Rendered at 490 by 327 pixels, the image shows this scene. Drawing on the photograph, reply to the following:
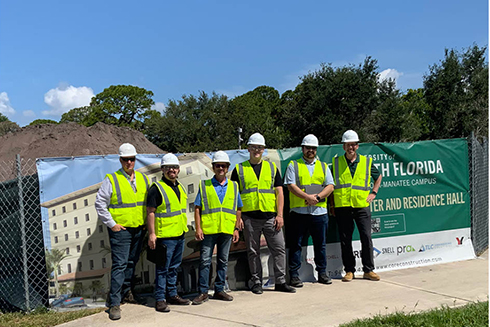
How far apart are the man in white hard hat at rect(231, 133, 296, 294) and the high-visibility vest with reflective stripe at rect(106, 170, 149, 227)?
4.57 feet

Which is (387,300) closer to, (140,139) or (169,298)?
(169,298)

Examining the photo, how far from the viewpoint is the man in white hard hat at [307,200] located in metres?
6.68

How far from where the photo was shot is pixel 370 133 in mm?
38562

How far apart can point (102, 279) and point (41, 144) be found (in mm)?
22132

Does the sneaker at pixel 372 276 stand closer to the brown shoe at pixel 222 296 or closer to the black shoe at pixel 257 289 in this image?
the black shoe at pixel 257 289

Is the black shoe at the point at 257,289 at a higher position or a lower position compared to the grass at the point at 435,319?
lower

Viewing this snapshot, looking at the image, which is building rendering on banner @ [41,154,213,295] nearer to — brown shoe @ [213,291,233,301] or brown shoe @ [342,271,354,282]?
brown shoe @ [213,291,233,301]

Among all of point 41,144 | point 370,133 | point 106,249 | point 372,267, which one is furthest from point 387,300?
point 370,133

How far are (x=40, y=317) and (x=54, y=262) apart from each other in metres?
0.71

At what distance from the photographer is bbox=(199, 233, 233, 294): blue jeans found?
240 inches

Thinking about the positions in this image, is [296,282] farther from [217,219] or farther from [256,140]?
[256,140]

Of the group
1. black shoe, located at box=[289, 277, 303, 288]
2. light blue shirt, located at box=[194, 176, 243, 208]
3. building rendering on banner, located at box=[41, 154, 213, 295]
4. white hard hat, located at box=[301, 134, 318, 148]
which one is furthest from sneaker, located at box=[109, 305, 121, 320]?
white hard hat, located at box=[301, 134, 318, 148]

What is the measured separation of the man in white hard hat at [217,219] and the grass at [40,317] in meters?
1.48

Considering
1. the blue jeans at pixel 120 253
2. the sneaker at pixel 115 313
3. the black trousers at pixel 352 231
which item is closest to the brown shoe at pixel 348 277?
the black trousers at pixel 352 231
